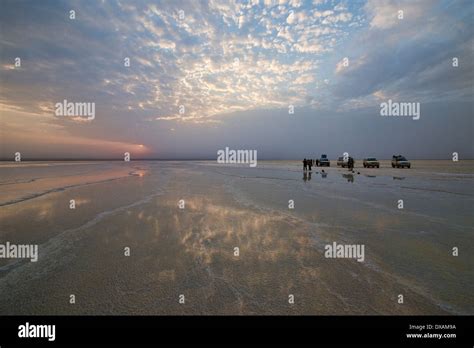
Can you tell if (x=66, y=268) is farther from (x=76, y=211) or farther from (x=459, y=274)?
(x=459, y=274)

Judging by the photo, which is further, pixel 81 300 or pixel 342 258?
pixel 342 258

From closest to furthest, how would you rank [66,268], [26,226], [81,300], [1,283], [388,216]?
[81,300], [1,283], [66,268], [26,226], [388,216]

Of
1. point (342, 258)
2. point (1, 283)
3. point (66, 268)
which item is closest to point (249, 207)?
point (342, 258)

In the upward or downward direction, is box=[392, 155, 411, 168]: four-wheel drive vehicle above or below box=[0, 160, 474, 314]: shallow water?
above

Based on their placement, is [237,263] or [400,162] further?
[400,162]

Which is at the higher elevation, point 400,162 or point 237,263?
point 400,162

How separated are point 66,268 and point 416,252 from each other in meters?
8.14

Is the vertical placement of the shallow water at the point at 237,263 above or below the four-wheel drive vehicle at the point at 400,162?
below

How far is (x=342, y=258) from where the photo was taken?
5086 mm

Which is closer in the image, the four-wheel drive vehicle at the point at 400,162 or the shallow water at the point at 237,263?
the shallow water at the point at 237,263

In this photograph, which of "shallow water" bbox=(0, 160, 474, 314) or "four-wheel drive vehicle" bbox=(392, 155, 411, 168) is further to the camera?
"four-wheel drive vehicle" bbox=(392, 155, 411, 168)
